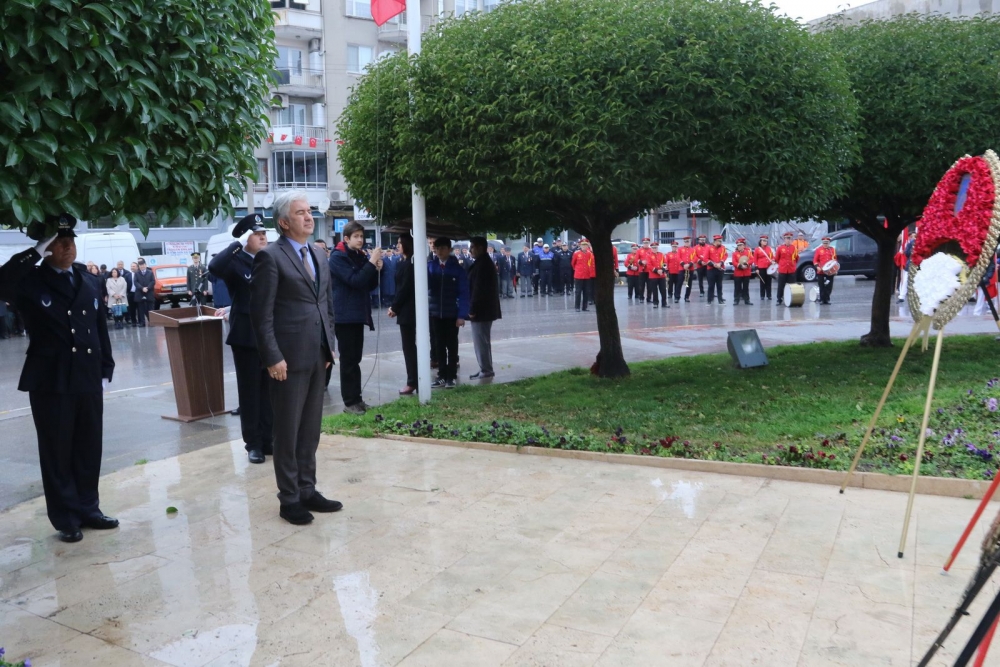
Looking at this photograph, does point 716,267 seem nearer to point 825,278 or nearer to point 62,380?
point 825,278

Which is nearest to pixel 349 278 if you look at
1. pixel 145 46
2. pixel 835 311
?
pixel 145 46

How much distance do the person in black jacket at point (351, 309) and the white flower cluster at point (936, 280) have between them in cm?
576

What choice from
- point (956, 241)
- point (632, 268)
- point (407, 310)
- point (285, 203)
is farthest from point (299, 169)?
point (956, 241)

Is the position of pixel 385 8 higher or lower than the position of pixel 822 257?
higher

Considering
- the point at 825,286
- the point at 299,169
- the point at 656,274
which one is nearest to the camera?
the point at 825,286

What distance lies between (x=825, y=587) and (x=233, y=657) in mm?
2830

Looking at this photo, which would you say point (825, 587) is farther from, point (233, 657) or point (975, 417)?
point (975, 417)

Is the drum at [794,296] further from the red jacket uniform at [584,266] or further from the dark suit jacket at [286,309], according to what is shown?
the dark suit jacket at [286,309]

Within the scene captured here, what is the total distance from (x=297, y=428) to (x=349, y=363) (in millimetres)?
3786

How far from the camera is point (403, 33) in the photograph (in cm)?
4397

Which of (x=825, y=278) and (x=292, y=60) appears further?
(x=292, y=60)

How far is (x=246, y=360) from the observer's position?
733cm

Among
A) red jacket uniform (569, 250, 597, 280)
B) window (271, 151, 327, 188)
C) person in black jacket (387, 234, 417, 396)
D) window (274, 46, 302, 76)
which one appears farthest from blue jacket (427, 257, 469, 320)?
window (274, 46, 302, 76)

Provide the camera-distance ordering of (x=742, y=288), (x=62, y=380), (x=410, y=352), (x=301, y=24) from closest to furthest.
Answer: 1. (x=62, y=380)
2. (x=410, y=352)
3. (x=742, y=288)
4. (x=301, y=24)
